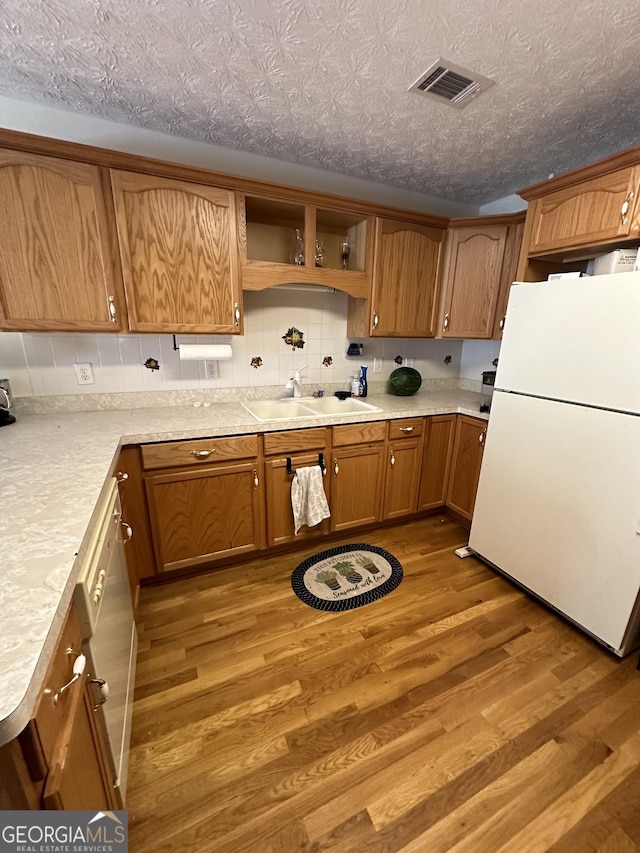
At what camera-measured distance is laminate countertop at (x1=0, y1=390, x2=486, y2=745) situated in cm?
52

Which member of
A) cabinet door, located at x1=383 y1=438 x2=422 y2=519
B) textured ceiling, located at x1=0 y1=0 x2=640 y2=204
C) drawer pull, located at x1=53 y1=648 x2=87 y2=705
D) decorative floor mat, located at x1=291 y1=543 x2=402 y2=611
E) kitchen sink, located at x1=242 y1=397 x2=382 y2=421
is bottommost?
decorative floor mat, located at x1=291 y1=543 x2=402 y2=611

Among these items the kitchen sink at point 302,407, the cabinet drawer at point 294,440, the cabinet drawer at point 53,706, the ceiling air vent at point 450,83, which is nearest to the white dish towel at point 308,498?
the cabinet drawer at point 294,440

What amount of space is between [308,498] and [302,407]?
63 centimetres

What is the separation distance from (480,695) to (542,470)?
104 centimetres

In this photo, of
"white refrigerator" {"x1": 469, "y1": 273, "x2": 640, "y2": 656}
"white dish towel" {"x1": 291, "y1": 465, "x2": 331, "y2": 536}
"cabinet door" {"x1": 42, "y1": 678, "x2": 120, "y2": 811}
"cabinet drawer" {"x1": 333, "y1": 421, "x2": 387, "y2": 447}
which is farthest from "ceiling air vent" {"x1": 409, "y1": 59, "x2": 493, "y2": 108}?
"cabinet door" {"x1": 42, "y1": 678, "x2": 120, "y2": 811}

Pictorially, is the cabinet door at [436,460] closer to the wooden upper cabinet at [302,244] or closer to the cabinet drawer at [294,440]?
the cabinet drawer at [294,440]

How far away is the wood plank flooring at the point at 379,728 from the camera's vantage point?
3.36 ft

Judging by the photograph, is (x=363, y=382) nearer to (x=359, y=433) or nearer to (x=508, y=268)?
(x=359, y=433)

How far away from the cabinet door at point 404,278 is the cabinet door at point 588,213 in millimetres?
645

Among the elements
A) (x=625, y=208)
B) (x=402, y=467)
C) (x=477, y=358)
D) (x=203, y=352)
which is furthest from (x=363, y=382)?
(x=625, y=208)

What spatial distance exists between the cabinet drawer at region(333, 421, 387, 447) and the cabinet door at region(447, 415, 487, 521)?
61cm

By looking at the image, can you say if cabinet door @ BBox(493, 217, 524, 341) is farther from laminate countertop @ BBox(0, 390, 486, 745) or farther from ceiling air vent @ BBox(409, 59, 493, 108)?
ceiling air vent @ BBox(409, 59, 493, 108)

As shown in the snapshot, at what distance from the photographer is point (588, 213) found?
5.35 ft

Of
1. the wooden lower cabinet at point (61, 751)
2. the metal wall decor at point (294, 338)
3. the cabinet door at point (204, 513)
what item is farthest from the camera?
the metal wall decor at point (294, 338)
